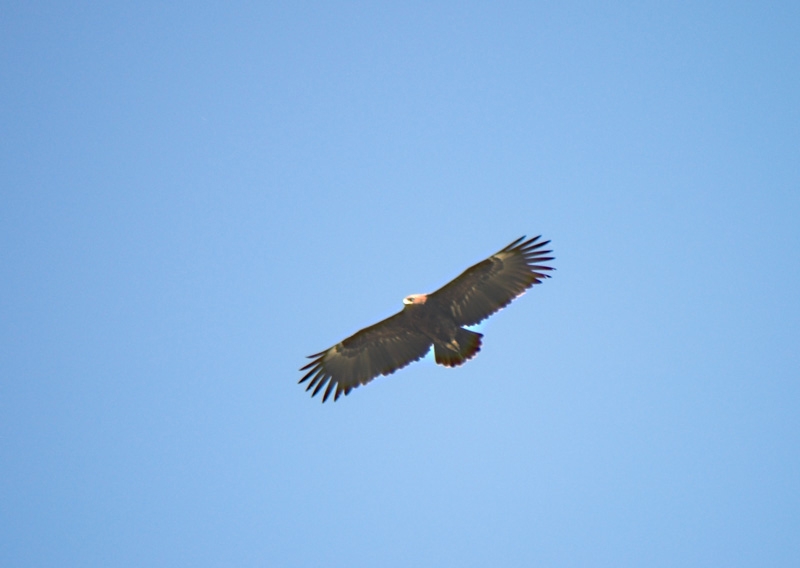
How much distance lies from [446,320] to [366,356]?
212 centimetres

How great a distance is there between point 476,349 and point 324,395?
11.8 feet

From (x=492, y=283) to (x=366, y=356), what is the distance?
3281mm

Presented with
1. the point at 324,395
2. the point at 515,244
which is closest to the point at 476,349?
the point at 515,244

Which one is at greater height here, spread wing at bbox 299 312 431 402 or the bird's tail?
spread wing at bbox 299 312 431 402

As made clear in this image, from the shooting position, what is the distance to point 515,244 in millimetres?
16859

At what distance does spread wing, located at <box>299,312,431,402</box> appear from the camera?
17.8 meters

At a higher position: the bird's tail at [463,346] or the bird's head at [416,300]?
the bird's head at [416,300]

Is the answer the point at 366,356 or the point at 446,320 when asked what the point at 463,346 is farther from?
the point at 366,356

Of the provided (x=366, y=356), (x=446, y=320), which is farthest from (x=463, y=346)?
(x=366, y=356)

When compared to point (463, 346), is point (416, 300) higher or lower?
higher

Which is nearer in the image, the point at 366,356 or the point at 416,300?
the point at 416,300

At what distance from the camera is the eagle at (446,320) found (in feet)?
55.8

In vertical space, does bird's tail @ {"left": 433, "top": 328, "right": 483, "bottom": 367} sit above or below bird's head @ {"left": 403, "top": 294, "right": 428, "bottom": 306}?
below

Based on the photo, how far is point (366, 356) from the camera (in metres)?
18.3
